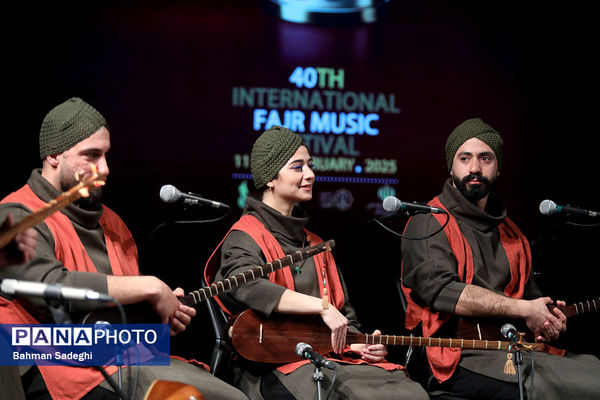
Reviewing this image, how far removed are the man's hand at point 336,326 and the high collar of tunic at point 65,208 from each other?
1.25 metres

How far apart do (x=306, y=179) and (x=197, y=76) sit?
1.60 m

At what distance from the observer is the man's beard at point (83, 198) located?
3.59 metres

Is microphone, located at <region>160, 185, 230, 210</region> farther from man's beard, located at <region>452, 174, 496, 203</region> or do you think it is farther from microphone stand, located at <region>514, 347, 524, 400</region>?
microphone stand, located at <region>514, 347, 524, 400</region>

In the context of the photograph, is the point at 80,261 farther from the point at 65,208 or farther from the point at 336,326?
the point at 336,326

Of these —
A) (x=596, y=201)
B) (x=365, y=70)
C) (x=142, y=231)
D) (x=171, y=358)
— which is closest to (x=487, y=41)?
(x=365, y=70)

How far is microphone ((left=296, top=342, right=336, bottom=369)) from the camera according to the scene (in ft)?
11.0

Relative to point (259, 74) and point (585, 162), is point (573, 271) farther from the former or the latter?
point (259, 74)

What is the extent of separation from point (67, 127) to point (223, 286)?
1.11 m

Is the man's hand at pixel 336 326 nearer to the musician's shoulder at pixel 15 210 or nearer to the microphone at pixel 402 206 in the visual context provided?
the microphone at pixel 402 206

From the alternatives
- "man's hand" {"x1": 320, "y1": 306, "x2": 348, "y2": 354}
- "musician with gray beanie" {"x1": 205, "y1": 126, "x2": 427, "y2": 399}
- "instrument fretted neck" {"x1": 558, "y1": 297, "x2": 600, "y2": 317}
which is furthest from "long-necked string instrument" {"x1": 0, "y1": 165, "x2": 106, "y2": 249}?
"instrument fretted neck" {"x1": 558, "y1": 297, "x2": 600, "y2": 317}

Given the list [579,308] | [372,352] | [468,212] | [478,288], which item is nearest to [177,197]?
[372,352]

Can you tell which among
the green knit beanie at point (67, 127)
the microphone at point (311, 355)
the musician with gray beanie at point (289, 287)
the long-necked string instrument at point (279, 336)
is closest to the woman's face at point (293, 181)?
the musician with gray beanie at point (289, 287)

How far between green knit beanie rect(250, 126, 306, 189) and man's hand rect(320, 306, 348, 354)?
0.94 metres

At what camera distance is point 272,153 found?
4.27 metres
